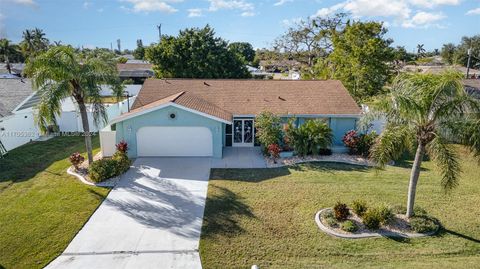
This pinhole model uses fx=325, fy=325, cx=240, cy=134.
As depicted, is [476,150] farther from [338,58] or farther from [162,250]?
[338,58]

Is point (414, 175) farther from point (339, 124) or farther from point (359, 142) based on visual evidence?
point (339, 124)

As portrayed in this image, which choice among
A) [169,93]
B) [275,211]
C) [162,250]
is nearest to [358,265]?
[275,211]

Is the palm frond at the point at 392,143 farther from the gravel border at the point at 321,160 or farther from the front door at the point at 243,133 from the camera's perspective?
the front door at the point at 243,133

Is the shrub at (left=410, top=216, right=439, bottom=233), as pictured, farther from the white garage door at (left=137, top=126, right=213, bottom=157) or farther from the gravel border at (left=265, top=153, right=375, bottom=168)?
the white garage door at (left=137, top=126, right=213, bottom=157)

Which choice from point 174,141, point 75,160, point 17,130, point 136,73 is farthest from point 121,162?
point 136,73

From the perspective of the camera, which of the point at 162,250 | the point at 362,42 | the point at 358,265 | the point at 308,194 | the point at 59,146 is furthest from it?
the point at 362,42
